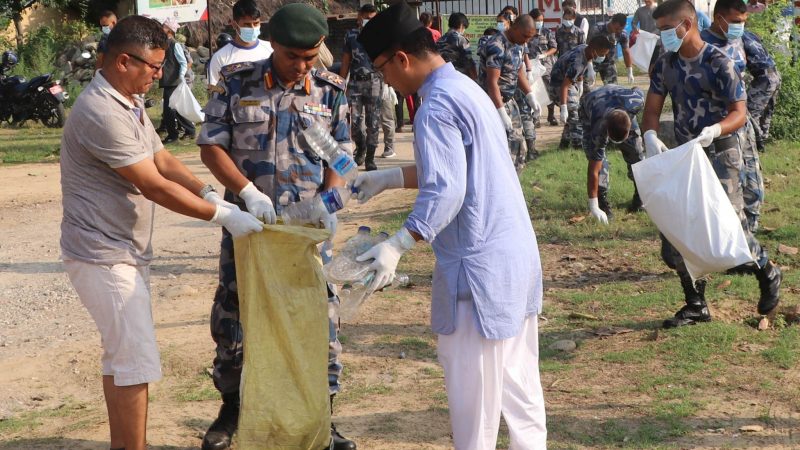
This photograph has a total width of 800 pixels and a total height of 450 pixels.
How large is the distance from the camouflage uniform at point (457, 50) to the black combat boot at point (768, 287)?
753 cm

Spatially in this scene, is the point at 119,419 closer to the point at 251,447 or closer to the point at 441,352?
the point at 251,447

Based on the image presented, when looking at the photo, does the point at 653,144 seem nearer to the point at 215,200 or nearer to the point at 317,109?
the point at 317,109

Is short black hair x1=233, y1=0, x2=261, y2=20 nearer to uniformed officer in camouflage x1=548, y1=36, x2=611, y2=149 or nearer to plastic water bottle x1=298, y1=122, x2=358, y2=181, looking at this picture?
plastic water bottle x1=298, y1=122, x2=358, y2=181

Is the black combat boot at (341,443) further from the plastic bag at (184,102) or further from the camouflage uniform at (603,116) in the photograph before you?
the plastic bag at (184,102)

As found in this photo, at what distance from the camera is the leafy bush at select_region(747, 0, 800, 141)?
13.2m

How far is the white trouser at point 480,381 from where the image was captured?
151 inches

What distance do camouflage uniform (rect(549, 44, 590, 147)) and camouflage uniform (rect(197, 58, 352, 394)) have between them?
815 centimetres

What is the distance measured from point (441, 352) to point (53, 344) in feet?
12.0

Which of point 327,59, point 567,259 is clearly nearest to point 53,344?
point 327,59

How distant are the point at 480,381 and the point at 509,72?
7.99m

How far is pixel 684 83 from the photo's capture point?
6816mm

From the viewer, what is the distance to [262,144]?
4.86 m

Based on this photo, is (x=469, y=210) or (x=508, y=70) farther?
(x=508, y=70)

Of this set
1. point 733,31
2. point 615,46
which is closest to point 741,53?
point 733,31
